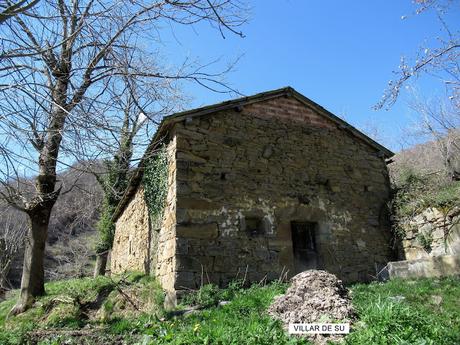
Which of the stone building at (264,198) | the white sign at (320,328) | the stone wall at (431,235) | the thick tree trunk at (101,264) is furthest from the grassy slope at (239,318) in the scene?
the thick tree trunk at (101,264)

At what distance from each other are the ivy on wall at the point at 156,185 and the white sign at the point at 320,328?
182 inches

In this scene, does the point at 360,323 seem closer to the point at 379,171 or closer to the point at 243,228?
the point at 243,228

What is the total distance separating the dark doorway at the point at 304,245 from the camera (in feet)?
27.3

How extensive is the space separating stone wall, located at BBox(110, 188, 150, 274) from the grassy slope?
0.90 m

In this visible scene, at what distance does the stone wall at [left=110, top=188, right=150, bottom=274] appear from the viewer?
9297 mm

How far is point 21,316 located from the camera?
793 centimetres

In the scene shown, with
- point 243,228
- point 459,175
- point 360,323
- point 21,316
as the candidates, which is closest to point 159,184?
point 243,228

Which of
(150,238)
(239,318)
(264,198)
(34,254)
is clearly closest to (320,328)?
(239,318)

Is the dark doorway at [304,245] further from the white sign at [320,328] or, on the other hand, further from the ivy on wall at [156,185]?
the white sign at [320,328]

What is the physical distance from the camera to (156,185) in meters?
8.50

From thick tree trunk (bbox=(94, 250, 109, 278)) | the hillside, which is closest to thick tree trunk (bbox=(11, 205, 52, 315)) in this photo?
thick tree trunk (bbox=(94, 250, 109, 278))

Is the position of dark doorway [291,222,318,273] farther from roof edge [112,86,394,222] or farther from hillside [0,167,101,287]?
hillside [0,167,101,287]

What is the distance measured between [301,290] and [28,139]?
3.79 metres

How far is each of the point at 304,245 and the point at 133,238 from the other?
16.6ft
